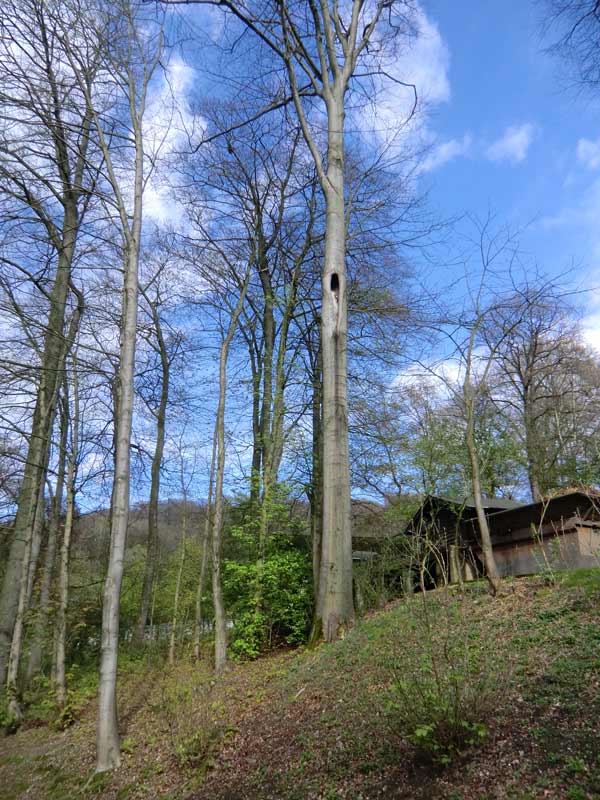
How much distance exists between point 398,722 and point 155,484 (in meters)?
14.2

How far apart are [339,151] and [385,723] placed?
920 cm

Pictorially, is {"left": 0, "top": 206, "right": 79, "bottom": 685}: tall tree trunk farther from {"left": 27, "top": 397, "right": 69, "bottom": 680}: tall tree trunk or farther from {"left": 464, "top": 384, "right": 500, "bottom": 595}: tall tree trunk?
{"left": 464, "top": 384, "right": 500, "bottom": 595}: tall tree trunk

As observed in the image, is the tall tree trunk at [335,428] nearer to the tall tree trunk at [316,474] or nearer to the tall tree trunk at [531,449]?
the tall tree trunk at [316,474]

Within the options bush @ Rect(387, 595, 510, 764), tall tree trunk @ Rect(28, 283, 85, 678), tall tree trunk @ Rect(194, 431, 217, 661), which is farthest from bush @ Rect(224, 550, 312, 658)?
bush @ Rect(387, 595, 510, 764)

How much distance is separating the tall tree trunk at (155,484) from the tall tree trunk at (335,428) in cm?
793

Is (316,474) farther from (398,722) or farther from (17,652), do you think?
(398,722)

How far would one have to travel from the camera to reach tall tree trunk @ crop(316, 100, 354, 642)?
762 cm

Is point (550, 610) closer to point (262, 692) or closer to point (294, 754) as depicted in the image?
point (294, 754)

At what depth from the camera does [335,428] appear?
834 cm

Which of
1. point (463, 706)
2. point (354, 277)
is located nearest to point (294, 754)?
point (463, 706)

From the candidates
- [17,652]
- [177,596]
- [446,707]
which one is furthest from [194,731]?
[177,596]

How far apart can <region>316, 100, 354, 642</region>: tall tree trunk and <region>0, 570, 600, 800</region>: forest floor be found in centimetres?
54

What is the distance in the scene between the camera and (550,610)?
5.56 m

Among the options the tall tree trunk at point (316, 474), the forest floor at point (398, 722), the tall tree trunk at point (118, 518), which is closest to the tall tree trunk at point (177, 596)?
the tall tree trunk at point (316, 474)
